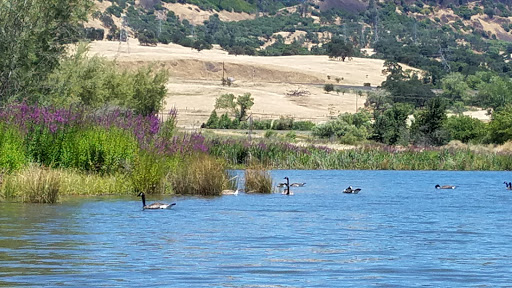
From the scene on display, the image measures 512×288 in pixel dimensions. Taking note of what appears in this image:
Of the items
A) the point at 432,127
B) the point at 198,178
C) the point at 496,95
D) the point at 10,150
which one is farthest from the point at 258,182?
the point at 496,95

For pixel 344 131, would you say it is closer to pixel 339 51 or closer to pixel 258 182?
pixel 258 182

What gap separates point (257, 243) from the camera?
1920 centimetres

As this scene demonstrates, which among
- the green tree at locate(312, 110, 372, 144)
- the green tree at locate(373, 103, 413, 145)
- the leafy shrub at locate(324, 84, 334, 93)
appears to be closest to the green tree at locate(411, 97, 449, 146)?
the green tree at locate(373, 103, 413, 145)

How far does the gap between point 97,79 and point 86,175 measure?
20181mm

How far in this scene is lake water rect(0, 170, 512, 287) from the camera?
49.0ft

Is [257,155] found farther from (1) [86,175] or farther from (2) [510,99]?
(2) [510,99]

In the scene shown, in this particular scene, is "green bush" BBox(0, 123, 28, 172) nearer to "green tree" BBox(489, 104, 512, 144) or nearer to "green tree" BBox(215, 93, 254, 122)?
"green tree" BBox(489, 104, 512, 144)

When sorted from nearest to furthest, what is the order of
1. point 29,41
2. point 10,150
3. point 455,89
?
point 10,150 < point 29,41 < point 455,89

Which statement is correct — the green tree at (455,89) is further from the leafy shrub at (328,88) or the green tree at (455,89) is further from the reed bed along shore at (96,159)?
the reed bed along shore at (96,159)

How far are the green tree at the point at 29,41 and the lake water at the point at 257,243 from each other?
8.93 metres

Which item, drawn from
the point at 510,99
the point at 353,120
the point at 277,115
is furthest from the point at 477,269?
the point at 510,99

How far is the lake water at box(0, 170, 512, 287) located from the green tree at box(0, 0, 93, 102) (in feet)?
29.3

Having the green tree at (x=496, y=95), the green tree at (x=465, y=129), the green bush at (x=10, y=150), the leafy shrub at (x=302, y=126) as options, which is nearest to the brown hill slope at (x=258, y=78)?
the leafy shrub at (x=302, y=126)

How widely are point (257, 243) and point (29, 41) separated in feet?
61.5
